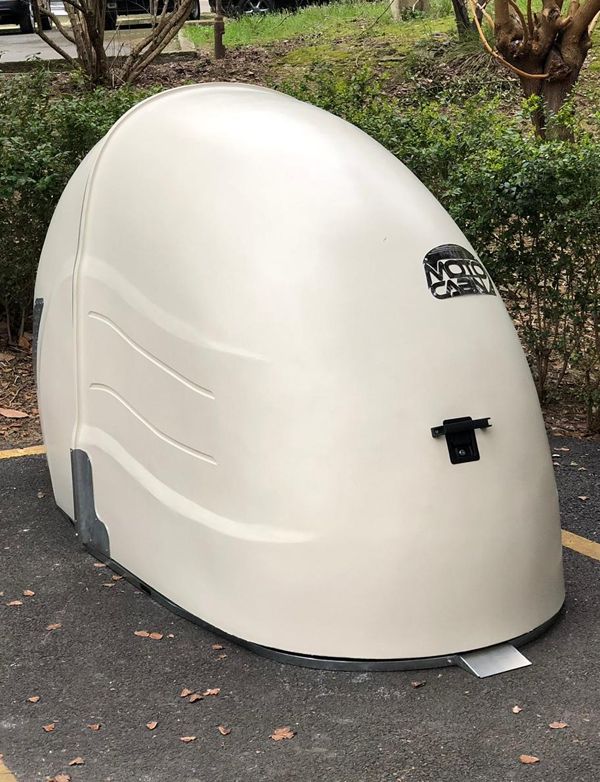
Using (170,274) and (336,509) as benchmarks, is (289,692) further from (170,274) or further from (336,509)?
(170,274)

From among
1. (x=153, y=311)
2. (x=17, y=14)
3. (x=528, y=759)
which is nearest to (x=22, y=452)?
(x=153, y=311)

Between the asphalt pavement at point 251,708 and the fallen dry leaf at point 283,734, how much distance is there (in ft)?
0.06

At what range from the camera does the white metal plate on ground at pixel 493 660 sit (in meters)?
3.46

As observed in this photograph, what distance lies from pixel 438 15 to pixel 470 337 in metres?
14.8

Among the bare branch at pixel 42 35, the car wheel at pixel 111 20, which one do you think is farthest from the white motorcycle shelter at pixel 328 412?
the car wheel at pixel 111 20

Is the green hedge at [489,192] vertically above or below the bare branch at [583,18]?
below

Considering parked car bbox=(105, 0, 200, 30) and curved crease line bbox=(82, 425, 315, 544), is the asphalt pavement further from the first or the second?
parked car bbox=(105, 0, 200, 30)

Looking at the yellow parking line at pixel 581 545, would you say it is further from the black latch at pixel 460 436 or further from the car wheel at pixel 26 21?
the car wheel at pixel 26 21

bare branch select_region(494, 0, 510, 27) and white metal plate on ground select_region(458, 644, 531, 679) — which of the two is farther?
bare branch select_region(494, 0, 510, 27)

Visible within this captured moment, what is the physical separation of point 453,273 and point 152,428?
1.23 meters

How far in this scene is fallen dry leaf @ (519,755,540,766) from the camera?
305 cm

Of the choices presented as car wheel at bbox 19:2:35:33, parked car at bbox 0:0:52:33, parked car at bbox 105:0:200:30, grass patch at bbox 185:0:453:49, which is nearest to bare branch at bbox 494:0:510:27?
grass patch at bbox 185:0:453:49

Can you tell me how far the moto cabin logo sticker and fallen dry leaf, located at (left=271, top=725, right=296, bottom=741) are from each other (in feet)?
4.77

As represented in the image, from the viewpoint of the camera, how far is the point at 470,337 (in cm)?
355
